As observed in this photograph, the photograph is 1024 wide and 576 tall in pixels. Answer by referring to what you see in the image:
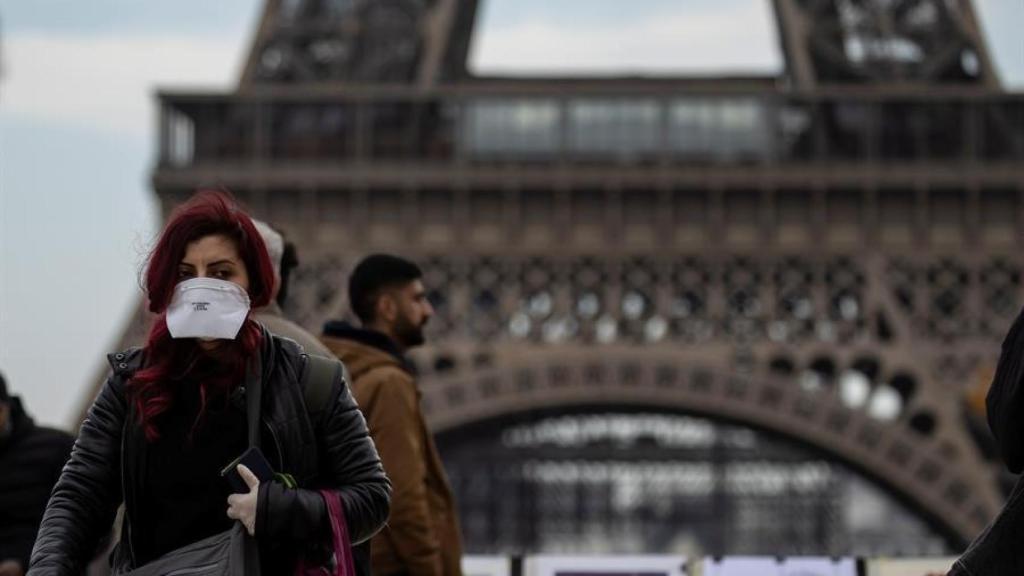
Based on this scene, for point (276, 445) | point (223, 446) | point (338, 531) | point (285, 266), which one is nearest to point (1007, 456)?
point (338, 531)

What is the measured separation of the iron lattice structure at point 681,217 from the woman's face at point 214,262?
26.0m

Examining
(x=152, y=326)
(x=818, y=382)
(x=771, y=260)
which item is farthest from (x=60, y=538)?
(x=818, y=382)

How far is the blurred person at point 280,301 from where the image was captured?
733 centimetres

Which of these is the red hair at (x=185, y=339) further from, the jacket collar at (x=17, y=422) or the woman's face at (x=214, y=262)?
the jacket collar at (x=17, y=422)

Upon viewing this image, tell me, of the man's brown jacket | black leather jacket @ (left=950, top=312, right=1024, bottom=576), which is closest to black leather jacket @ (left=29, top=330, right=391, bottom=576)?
black leather jacket @ (left=950, top=312, right=1024, bottom=576)

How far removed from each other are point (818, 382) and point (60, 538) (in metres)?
31.5

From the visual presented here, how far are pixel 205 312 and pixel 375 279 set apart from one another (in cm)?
330

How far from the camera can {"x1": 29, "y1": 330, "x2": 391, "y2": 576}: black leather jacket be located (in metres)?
5.72

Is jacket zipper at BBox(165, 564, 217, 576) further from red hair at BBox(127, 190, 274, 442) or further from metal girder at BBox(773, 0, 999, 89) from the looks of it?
metal girder at BBox(773, 0, 999, 89)

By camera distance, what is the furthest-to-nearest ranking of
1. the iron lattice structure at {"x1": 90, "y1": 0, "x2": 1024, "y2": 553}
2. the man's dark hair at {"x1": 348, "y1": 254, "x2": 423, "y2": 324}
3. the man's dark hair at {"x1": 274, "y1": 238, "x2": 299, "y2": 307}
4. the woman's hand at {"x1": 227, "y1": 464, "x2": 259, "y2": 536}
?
1. the iron lattice structure at {"x1": 90, "y1": 0, "x2": 1024, "y2": 553}
2. the man's dark hair at {"x1": 348, "y1": 254, "x2": 423, "y2": 324}
3. the man's dark hair at {"x1": 274, "y1": 238, "x2": 299, "y2": 307}
4. the woman's hand at {"x1": 227, "y1": 464, "x2": 259, "y2": 536}

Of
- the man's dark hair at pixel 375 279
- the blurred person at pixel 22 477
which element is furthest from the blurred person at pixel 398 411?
the blurred person at pixel 22 477

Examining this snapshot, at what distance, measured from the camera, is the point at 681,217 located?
33.1 metres

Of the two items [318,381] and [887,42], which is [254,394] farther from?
[887,42]

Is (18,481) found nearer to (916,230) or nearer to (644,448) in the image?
(916,230)
